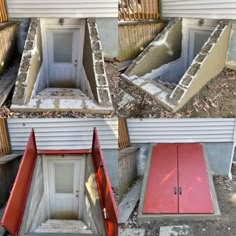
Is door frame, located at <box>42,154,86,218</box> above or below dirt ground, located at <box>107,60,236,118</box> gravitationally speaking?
below

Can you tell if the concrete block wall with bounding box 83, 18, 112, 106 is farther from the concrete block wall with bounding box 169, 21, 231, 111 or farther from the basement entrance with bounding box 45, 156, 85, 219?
the basement entrance with bounding box 45, 156, 85, 219

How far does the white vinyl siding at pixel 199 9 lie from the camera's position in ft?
11.2

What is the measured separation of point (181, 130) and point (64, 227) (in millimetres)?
1782

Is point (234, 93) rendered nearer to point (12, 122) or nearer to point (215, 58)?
point (215, 58)

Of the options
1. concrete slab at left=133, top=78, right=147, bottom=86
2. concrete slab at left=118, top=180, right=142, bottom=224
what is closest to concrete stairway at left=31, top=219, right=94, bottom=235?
concrete slab at left=118, top=180, right=142, bottom=224

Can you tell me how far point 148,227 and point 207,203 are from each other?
26.2 inches

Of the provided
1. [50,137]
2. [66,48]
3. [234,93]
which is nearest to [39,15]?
[66,48]

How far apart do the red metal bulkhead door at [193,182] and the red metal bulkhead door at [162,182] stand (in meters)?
0.07

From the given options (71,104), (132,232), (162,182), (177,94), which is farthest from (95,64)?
(132,232)

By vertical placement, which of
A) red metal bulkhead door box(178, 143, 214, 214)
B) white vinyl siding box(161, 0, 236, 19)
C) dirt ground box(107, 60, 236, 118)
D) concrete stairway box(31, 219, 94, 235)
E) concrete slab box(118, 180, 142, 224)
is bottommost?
concrete stairway box(31, 219, 94, 235)

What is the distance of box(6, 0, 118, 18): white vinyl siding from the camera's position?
375 cm

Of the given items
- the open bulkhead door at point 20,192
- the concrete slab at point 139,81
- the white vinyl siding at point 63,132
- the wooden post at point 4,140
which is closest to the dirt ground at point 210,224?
the white vinyl siding at point 63,132

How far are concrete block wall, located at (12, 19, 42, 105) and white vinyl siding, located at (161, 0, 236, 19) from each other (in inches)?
61.1

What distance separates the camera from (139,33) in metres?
3.68
